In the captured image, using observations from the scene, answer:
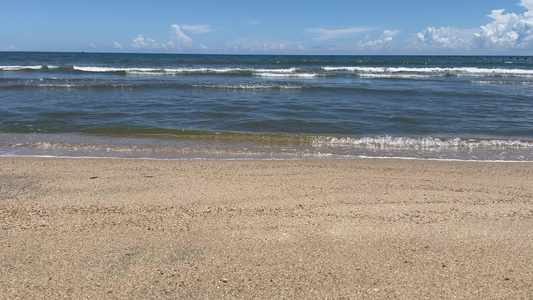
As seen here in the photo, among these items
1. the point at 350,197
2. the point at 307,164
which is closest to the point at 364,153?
the point at 307,164

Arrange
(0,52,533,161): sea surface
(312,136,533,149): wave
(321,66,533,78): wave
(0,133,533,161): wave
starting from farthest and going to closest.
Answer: (321,66,533,78): wave, (312,136,533,149): wave, (0,52,533,161): sea surface, (0,133,533,161): wave

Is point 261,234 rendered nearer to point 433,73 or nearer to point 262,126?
point 262,126

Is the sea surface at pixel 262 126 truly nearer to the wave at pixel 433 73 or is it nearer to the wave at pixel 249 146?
the wave at pixel 249 146

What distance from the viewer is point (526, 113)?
1448cm

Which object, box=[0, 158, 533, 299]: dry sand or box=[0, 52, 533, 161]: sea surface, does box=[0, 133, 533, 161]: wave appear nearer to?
box=[0, 52, 533, 161]: sea surface

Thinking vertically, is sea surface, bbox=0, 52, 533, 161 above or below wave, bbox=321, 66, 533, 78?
below

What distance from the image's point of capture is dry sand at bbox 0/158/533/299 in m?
3.27

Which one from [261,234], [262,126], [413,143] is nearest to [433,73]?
[413,143]

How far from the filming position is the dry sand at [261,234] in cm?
327

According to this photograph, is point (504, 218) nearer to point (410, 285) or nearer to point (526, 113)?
point (410, 285)

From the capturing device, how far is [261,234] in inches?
166

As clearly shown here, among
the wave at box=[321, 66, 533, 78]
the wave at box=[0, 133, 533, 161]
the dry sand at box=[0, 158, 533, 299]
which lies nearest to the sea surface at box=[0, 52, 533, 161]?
the wave at box=[0, 133, 533, 161]

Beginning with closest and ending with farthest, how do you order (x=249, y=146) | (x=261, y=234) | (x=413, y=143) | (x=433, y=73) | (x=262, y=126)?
(x=261, y=234) → (x=249, y=146) → (x=413, y=143) → (x=262, y=126) → (x=433, y=73)

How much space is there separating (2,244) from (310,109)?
1191 centimetres
